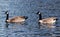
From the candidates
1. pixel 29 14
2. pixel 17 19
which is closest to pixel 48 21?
pixel 29 14

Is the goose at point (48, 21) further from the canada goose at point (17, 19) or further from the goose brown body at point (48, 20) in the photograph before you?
the canada goose at point (17, 19)

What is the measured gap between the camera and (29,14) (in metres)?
28.7

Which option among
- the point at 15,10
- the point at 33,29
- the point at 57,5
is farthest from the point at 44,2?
the point at 33,29

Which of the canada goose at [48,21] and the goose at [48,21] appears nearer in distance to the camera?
the goose at [48,21]

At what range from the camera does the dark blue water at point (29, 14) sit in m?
22.5

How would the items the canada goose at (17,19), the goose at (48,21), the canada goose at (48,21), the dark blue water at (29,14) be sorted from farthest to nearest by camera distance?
the canada goose at (17,19) → the canada goose at (48,21) → the goose at (48,21) → the dark blue water at (29,14)

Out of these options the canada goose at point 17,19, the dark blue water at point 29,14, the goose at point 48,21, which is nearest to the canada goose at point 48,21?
the goose at point 48,21

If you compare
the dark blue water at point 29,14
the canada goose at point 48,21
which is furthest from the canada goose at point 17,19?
the canada goose at point 48,21

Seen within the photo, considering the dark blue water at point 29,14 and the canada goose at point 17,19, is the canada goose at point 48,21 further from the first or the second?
the canada goose at point 17,19

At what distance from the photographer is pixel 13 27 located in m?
24.3

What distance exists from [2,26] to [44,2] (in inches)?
450

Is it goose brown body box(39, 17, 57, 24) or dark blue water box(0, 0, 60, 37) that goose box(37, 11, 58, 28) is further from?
dark blue water box(0, 0, 60, 37)

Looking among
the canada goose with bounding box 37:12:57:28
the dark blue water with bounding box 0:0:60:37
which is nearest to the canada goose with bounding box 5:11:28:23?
the dark blue water with bounding box 0:0:60:37

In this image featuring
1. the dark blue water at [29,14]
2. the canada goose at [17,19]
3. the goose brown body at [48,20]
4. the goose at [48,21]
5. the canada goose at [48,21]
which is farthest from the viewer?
the canada goose at [17,19]
